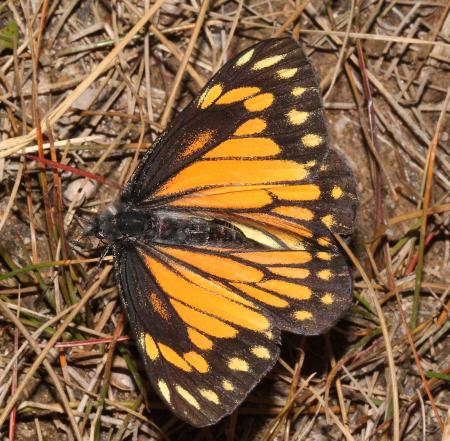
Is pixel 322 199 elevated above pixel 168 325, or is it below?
above

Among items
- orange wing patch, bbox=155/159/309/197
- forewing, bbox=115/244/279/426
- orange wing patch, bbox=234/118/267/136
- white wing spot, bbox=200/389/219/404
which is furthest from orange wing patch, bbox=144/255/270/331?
orange wing patch, bbox=234/118/267/136

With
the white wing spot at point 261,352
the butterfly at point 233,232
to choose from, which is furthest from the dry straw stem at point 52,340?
the white wing spot at point 261,352

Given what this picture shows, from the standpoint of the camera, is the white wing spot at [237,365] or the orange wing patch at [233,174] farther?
the orange wing patch at [233,174]

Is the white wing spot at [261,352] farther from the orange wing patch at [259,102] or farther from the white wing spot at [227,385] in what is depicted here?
the orange wing patch at [259,102]

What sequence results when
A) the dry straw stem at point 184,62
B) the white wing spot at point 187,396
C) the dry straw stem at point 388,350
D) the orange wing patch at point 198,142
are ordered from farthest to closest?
the dry straw stem at point 184,62, the dry straw stem at point 388,350, the orange wing patch at point 198,142, the white wing spot at point 187,396

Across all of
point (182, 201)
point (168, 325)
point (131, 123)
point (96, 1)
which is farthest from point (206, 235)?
point (96, 1)

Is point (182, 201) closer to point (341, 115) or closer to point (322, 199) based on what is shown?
point (322, 199)
